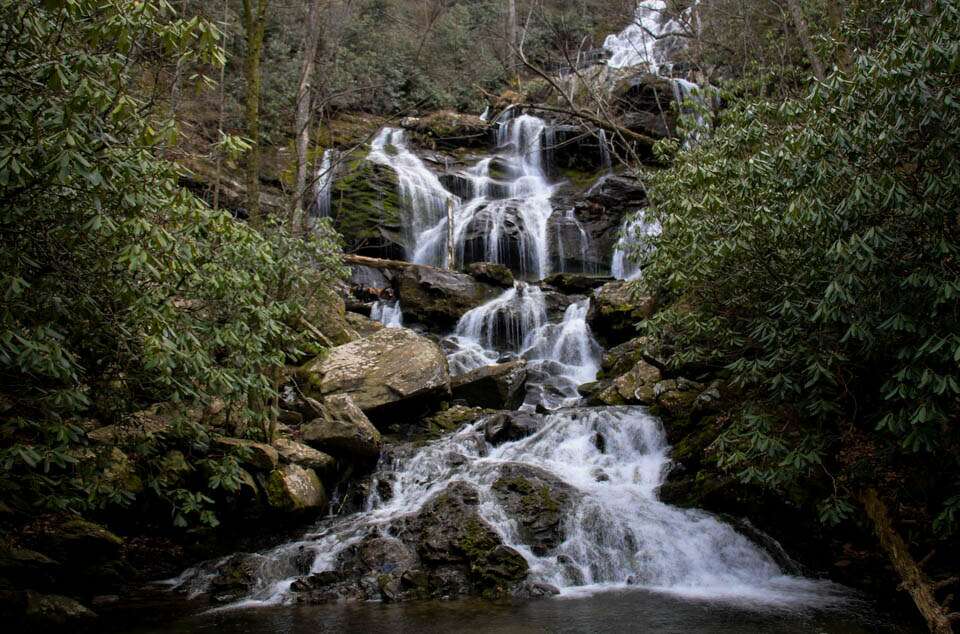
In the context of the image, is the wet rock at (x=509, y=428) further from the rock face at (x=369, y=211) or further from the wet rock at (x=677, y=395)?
the rock face at (x=369, y=211)

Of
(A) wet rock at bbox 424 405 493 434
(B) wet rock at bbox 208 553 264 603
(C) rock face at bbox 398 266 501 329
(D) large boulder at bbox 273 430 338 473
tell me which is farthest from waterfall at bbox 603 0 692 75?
(B) wet rock at bbox 208 553 264 603

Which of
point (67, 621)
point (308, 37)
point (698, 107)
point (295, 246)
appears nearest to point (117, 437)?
point (67, 621)

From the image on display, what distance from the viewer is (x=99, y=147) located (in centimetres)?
480

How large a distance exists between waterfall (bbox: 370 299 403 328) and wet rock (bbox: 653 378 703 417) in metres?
9.63

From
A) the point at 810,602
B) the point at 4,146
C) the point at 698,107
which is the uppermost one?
the point at 698,107

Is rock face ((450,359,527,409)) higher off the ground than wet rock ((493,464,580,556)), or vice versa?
rock face ((450,359,527,409))

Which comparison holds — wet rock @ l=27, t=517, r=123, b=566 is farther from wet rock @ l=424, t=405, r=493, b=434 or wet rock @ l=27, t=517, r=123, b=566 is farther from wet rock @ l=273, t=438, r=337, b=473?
wet rock @ l=424, t=405, r=493, b=434

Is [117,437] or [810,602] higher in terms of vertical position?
[117,437]

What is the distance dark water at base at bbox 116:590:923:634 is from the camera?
6445 mm

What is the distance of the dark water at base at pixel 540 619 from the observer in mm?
6445

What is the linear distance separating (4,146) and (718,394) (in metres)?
9.69

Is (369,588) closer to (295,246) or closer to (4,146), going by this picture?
(295,246)

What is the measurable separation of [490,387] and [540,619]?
296 inches

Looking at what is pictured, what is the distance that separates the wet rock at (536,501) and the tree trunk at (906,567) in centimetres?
382
